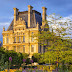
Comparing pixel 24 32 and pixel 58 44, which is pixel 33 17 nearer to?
pixel 24 32

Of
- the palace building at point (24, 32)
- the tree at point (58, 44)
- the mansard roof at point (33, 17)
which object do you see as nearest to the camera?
the tree at point (58, 44)

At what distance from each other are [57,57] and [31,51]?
31419mm

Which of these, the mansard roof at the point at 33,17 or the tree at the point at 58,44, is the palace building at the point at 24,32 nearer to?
the mansard roof at the point at 33,17

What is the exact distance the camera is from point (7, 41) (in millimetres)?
53094

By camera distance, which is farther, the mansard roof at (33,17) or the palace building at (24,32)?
the mansard roof at (33,17)

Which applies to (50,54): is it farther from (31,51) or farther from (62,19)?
(31,51)

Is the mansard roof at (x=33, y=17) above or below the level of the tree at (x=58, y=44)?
above

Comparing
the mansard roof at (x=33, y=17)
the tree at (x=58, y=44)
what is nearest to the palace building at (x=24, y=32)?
the mansard roof at (x=33, y=17)

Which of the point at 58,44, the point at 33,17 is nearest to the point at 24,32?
the point at 33,17

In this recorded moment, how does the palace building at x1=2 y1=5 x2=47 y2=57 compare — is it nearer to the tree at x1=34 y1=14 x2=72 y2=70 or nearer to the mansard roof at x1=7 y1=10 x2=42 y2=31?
the mansard roof at x1=7 y1=10 x2=42 y2=31

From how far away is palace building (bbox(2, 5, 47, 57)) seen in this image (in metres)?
49.2

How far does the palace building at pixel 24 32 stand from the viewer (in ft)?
161

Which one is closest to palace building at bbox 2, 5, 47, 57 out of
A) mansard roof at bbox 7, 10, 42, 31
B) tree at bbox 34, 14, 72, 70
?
mansard roof at bbox 7, 10, 42, 31

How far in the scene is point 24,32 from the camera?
5066cm
